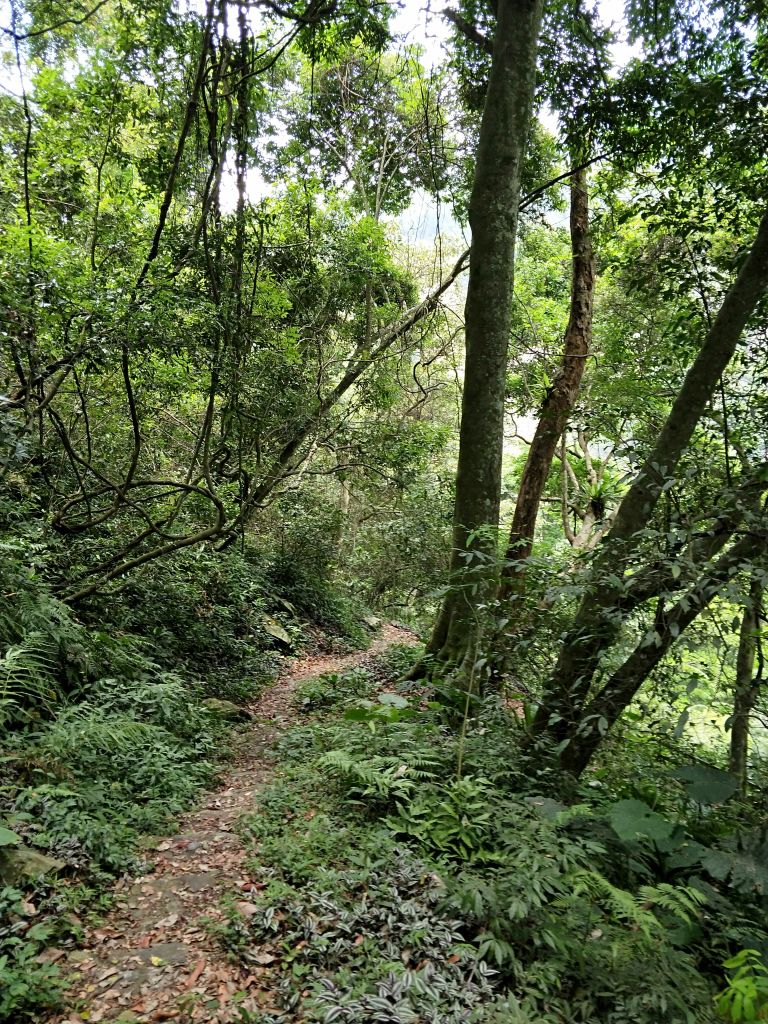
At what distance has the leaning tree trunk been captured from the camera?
6.29 metres

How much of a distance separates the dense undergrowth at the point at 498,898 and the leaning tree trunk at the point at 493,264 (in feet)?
7.25

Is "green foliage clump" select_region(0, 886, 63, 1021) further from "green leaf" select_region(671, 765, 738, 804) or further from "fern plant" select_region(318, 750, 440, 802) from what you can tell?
"green leaf" select_region(671, 765, 738, 804)

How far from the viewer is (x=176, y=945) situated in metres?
3.13

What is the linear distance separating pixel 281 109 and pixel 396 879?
1455 cm

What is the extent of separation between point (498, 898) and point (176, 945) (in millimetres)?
1738

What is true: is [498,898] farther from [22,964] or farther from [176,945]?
[22,964]

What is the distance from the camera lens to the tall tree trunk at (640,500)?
4086 millimetres

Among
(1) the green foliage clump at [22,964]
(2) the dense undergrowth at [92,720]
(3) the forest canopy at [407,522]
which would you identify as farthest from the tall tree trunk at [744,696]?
(2) the dense undergrowth at [92,720]

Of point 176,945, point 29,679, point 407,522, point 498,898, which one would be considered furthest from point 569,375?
point 176,945

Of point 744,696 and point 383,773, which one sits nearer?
point 744,696

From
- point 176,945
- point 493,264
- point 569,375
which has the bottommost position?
point 176,945

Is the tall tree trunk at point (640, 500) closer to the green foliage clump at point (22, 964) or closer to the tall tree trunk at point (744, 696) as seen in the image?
the tall tree trunk at point (744, 696)

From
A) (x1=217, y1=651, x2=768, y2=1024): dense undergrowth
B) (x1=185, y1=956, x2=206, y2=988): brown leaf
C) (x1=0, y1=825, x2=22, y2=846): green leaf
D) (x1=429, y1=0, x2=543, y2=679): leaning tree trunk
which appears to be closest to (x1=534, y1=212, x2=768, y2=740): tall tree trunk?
(x1=217, y1=651, x2=768, y2=1024): dense undergrowth

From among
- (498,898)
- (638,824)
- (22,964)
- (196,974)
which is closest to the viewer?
(22,964)
